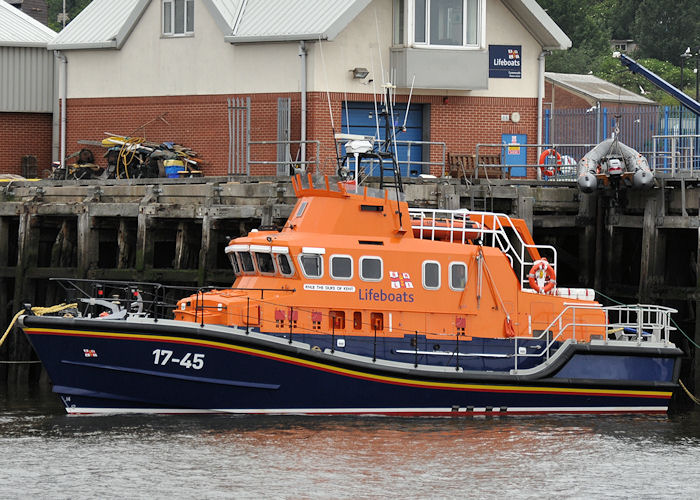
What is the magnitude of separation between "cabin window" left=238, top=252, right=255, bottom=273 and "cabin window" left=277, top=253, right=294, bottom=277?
581 mm

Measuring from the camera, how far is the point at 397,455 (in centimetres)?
1830

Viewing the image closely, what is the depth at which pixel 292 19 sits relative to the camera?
93.4 ft

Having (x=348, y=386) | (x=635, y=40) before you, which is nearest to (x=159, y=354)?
(x=348, y=386)

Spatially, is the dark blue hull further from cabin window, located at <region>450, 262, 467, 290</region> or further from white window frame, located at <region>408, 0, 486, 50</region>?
white window frame, located at <region>408, 0, 486, 50</region>

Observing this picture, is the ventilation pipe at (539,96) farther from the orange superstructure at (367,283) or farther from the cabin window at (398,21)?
the orange superstructure at (367,283)

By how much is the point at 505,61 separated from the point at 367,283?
1051 centimetres

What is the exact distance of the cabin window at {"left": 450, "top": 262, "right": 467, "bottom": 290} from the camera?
20812 mm

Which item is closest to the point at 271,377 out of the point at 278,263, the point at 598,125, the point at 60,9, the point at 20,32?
the point at 278,263

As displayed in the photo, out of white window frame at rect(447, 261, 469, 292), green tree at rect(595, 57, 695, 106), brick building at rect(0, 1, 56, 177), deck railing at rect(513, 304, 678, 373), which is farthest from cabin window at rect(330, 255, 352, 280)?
green tree at rect(595, 57, 695, 106)

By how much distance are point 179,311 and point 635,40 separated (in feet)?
167

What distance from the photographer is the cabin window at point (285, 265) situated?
2034 cm

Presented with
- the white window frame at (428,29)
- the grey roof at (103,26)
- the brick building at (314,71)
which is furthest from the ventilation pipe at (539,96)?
the grey roof at (103,26)

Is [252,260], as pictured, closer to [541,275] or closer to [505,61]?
Result: [541,275]

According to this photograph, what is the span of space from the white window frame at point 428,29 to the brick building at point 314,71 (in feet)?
0.08
